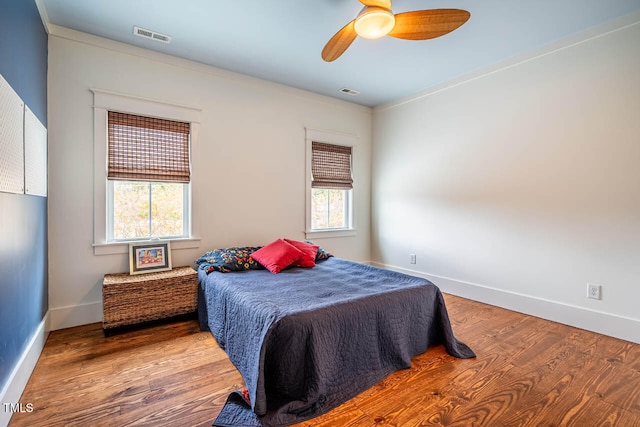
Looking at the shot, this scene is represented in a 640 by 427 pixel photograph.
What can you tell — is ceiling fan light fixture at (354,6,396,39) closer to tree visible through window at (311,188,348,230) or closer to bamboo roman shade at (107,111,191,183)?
bamboo roman shade at (107,111,191,183)

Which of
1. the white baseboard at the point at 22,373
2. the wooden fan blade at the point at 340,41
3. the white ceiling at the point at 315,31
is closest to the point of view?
the white baseboard at the point at 22,373

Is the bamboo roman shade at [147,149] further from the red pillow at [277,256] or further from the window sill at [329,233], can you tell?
the window sill at [329,233]

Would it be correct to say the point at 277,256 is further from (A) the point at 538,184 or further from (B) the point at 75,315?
(A) the point at 538,184

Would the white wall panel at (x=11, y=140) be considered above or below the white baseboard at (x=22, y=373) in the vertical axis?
above

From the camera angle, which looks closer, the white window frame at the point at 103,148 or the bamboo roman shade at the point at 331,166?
the white window frame at the point at 103,148

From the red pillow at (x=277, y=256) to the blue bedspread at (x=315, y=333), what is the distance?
0.87 feet

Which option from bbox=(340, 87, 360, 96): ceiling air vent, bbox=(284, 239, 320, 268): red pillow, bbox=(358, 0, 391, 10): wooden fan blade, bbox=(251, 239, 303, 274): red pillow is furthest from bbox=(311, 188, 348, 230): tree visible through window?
bbox=(358, 0, 391, 10): wooden fan blade

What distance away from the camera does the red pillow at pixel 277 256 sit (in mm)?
2973

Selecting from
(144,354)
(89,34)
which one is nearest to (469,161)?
(144,354)

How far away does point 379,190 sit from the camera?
15.8 ft

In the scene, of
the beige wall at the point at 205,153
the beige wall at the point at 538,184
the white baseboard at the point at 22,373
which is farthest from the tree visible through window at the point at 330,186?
the white baseboard at the point at 22,373

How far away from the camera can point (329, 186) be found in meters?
4.43

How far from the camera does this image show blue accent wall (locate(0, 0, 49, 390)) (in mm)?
1590

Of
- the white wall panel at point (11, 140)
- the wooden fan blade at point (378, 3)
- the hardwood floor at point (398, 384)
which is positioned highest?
the wooden fan blade at point (378, 3)
